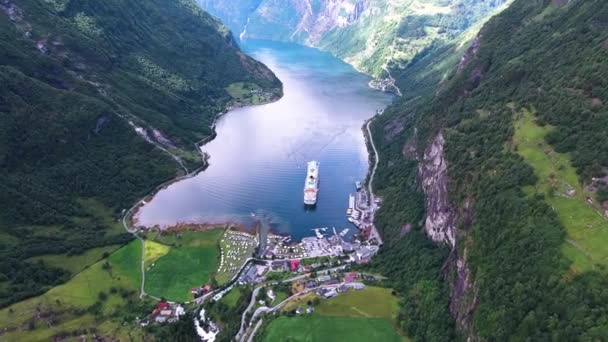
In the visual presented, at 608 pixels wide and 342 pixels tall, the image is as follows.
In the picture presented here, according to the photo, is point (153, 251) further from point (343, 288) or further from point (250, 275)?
point (343, 288)

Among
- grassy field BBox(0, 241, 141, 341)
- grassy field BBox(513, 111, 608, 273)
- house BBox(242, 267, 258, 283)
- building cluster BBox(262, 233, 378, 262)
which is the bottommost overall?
grassy field BBox(0, 241, 141, 341)

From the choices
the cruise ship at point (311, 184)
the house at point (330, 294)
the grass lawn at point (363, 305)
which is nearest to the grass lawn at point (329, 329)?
the grass lawn at point (363, 305)

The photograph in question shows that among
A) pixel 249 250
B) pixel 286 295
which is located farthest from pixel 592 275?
pixel 249 250

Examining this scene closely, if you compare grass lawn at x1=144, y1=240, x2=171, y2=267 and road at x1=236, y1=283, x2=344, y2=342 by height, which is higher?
grass lawn at x1=144, y1=240, x2=171, y2=267

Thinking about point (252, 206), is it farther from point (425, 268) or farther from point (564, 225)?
point (564, 225)

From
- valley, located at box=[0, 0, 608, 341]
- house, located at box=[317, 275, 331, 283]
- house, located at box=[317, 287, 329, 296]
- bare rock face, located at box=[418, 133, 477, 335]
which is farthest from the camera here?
house, located at box=[317, 275, 331, 283]

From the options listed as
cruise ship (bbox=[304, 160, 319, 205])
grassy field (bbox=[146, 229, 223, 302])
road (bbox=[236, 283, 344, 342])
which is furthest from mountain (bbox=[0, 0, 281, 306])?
road (bbox=[236, 283, 344, 342])

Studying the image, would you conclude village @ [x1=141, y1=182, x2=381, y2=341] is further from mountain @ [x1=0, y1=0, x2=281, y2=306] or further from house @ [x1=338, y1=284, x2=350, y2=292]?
mountain @ [x1=0, y1=0, x2=281, y2=306]
